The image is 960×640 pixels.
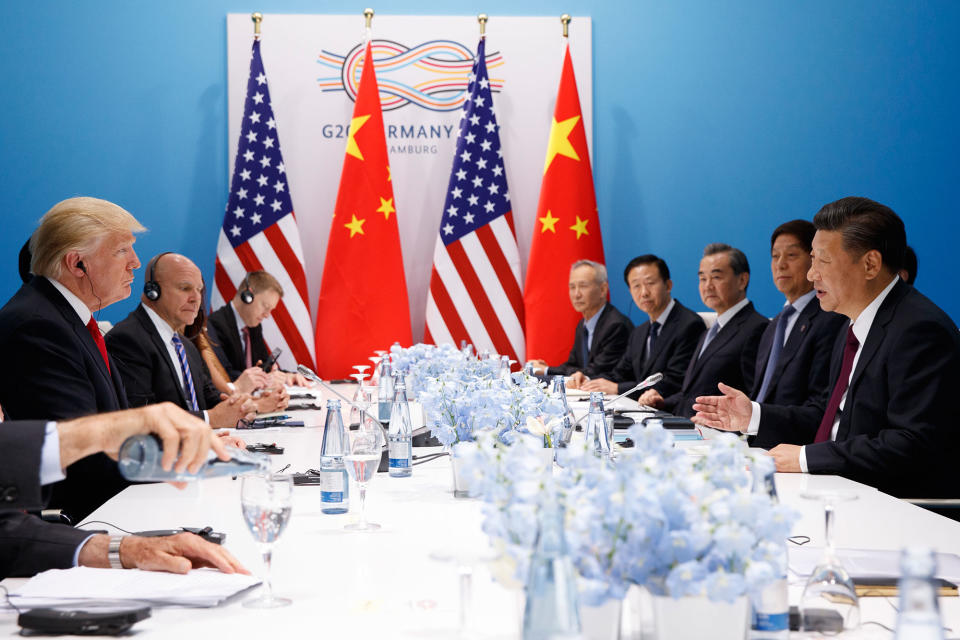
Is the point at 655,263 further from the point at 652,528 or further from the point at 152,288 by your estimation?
the point at 652,528

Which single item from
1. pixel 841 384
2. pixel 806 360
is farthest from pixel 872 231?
pixel 806 360

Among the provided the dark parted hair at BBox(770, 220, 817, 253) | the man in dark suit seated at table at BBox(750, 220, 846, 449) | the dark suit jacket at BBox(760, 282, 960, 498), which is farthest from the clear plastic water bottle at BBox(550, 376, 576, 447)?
the dark parted hair at BBox(770, 220, 817, 253)

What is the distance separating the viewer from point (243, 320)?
685cm

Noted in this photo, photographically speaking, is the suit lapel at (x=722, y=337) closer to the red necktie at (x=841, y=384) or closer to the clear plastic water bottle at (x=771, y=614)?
the red necktie at (x=841, y=384)

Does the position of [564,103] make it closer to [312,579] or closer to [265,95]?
[265,95]

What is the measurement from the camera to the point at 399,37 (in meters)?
7.54

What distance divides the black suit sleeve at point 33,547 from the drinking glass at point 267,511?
1.55ft

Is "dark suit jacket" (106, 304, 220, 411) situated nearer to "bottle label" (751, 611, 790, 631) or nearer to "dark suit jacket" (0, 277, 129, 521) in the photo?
"dark suit jacket" (0, 277, 129, 521)

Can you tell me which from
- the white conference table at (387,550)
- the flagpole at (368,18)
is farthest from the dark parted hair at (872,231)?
the flagpole at (368,18)

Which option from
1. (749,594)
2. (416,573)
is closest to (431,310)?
(416,573)

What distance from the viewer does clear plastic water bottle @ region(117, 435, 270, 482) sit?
1421 mm

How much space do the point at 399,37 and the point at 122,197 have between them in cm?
243

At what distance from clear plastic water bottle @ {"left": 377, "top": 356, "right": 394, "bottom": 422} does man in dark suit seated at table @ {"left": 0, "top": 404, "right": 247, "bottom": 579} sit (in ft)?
7.72

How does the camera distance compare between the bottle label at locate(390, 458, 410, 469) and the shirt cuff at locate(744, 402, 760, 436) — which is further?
the shirt cuff at locate(744, 402, 760, 436)
